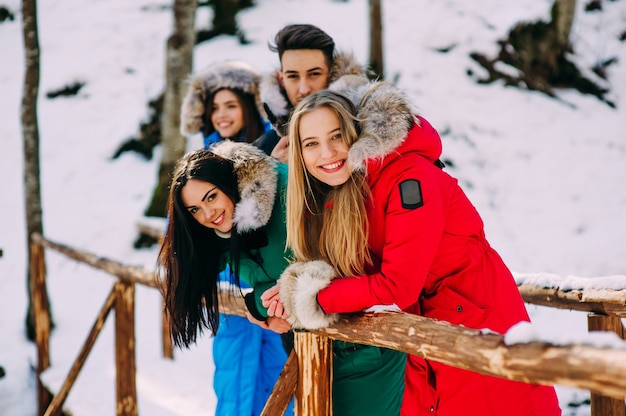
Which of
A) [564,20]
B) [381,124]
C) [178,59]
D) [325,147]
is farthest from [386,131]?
[564,20]

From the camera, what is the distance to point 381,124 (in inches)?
85.0

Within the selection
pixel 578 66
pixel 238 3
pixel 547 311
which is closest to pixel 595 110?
pixel 578 66

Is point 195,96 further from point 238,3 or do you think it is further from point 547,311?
point 238,3

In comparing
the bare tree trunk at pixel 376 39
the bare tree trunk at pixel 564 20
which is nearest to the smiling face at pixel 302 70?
the bare tree trunk at pixel 376 39

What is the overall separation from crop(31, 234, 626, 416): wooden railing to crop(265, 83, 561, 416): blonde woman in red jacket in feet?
0.38

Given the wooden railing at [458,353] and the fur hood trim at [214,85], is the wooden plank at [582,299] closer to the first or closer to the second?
the wooden railing at [458,353]

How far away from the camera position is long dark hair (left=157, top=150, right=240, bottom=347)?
2789mm

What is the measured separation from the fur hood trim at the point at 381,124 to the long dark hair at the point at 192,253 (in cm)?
80

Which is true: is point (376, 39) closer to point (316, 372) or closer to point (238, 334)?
point (238, 334)

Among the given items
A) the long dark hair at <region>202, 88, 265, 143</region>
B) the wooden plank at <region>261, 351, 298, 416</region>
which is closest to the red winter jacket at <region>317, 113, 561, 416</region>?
the wooden plank at <region>261, 351, 298, 416</region>

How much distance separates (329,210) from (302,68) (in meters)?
1.39

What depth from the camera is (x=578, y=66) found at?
9.97 meters

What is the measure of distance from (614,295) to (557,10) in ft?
28.4

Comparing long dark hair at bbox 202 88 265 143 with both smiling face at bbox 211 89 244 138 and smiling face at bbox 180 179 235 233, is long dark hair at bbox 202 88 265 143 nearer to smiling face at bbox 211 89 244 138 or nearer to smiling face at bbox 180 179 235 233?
smiling face at bbox 211 89 244 138
